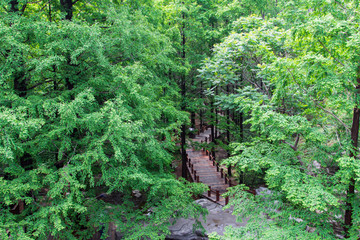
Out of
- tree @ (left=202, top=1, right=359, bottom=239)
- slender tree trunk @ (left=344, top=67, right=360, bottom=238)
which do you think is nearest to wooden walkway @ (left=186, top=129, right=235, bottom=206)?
tree @ (left=202, top=1, right=359, bottom=239)

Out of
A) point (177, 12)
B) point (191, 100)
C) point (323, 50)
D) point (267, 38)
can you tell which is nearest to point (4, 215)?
point (323, 50)

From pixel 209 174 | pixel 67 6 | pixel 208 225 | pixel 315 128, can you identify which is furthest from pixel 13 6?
pixel 209 174

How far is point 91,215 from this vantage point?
7.11 meters

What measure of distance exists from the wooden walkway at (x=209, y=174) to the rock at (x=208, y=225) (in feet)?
3.18

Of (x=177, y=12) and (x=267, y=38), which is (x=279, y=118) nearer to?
(x=267, y=38)

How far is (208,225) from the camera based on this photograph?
11547 millimetres

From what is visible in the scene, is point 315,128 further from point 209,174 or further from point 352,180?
point 209,174

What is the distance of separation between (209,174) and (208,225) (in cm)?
604

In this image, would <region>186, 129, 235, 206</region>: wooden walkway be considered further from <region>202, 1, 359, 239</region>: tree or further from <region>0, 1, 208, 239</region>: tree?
<region>202, 1, 359, 239</region>: tree

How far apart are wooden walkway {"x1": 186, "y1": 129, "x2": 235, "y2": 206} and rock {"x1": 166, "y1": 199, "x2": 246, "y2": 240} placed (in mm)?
968

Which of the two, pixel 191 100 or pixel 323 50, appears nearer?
pixel 323 50

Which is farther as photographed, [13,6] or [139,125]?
[13,6]

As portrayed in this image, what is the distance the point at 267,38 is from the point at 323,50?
298 centimetres

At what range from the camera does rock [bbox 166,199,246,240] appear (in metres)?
10.6
